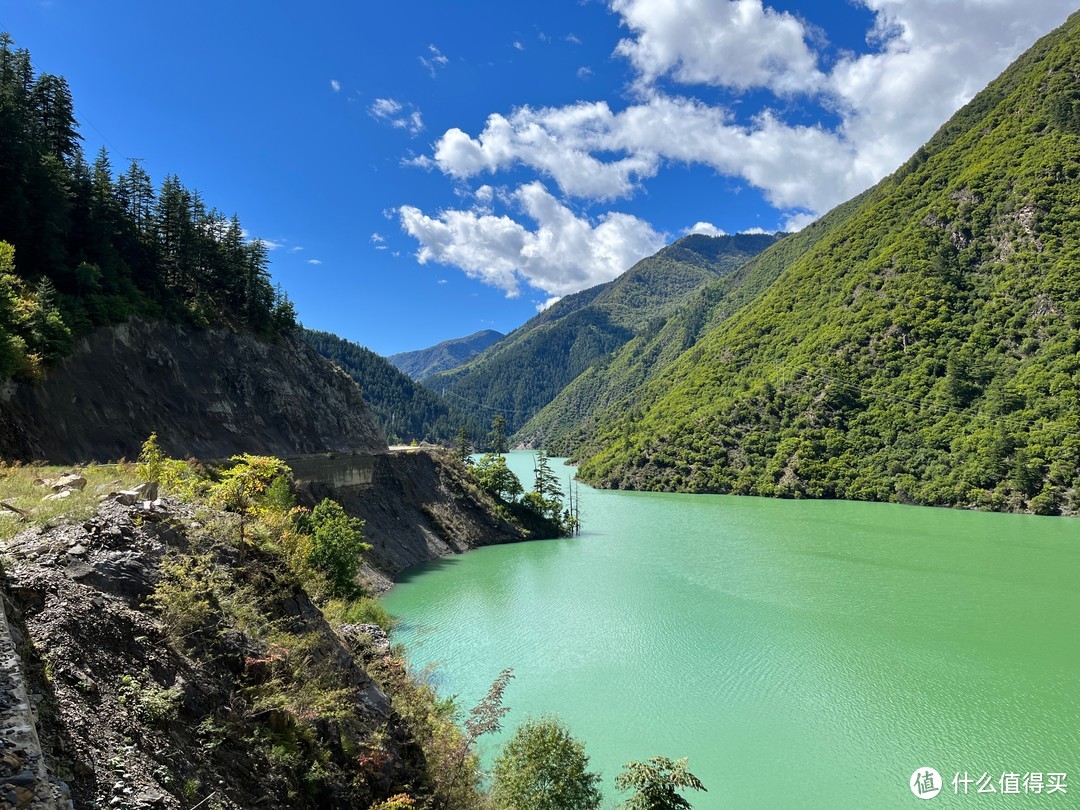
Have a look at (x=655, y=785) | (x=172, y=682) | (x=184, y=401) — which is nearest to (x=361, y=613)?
(x=655, y=785)

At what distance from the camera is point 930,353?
3713 inches

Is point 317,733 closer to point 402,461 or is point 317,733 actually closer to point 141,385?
point 141,385

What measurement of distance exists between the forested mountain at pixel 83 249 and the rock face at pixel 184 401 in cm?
169

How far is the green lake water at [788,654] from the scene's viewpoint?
62.6ft

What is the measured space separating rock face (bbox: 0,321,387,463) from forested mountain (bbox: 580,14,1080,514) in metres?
71.7

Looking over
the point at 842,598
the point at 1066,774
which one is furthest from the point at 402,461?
the point at 1066,774

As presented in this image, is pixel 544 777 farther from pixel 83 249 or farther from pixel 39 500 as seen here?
pixel 83 249

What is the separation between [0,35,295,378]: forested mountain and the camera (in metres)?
29.2

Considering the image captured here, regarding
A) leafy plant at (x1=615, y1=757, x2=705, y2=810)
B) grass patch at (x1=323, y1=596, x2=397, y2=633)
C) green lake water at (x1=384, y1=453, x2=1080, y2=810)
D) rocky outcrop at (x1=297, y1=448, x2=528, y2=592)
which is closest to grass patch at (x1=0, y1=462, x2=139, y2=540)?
grass patch at (x1=323, y1=596, x2=397, y2=633)

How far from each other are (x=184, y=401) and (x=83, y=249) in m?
11.9

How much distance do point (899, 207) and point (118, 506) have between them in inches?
5955

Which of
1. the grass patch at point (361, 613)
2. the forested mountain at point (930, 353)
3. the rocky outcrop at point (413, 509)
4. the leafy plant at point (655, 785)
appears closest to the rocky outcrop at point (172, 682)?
the leafy plant at point (655, 785)

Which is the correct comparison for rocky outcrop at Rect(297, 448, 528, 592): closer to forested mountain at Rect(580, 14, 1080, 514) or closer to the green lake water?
the green lake water

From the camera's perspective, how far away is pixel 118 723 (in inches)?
269
